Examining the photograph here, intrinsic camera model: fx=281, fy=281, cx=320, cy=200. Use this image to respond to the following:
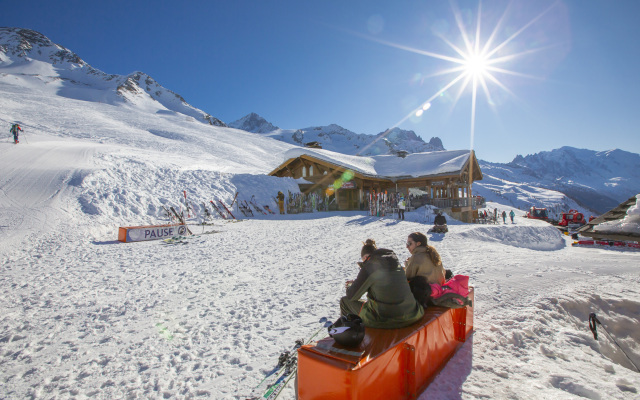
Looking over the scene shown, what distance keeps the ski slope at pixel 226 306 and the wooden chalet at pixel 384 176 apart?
9.90 metres

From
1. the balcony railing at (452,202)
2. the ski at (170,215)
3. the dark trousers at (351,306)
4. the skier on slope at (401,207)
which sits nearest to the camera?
the dark trousers at (351,306)

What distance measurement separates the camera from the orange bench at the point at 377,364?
6.94 feet

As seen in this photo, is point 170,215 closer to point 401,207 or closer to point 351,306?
point 401,207

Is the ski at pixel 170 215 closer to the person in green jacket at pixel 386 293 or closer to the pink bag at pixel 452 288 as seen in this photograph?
the person in green jacket at pixel 386 293

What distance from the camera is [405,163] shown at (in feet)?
88.6

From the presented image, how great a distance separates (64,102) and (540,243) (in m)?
62.3

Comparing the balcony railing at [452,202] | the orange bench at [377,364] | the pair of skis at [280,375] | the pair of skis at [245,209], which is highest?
the balcony railing at [452,202]

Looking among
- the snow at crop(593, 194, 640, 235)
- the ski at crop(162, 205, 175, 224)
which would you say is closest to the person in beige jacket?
the snow at crop(593, 194, 640, 235)

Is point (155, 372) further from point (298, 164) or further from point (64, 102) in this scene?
point (64, 102)

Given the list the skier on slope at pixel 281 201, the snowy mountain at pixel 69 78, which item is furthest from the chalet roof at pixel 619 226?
the snowy mountain at pixel 69 78

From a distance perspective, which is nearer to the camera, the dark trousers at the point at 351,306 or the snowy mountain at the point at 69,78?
the dark trousers at the point at 351,306

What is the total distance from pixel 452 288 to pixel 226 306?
3858 mm

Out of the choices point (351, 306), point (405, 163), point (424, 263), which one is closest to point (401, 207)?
point (405, 163)

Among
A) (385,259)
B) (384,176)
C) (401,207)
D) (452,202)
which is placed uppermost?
(384,176)
